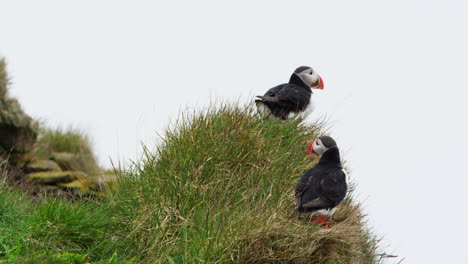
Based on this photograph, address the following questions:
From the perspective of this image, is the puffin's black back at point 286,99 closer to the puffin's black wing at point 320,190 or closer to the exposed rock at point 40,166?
the puffin's black wing at point 320,190

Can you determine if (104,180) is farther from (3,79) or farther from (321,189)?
(3,79)

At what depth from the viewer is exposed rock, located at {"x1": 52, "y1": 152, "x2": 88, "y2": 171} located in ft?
52.7

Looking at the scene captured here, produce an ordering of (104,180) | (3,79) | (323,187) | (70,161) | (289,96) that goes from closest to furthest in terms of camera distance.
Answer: (323,187) < (104,180) < (289,96) < (3,79) < (70,161)

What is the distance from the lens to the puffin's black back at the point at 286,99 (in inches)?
364

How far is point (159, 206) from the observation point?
24.5ft

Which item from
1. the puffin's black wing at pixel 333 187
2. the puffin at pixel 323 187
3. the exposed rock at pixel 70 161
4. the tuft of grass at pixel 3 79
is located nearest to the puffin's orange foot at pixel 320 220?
the puffin at pixel 323 187

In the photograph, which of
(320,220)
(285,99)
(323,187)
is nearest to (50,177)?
(285,99)

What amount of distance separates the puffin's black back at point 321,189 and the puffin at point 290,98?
7.97 ft

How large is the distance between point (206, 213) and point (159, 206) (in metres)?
0.70

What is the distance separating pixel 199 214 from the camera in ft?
23.6

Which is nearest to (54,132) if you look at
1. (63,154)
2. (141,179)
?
(63,154)

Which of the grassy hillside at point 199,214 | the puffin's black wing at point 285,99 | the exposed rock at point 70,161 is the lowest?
the grassy hillside at point 199,214

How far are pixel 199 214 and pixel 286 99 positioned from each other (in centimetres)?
287

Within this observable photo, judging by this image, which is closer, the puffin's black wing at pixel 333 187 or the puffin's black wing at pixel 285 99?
the puffin's black wing at pixel 333 187
